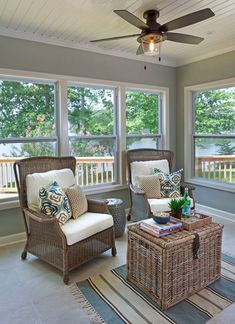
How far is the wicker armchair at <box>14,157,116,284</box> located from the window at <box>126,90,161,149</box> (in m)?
1.77

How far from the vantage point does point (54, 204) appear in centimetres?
264

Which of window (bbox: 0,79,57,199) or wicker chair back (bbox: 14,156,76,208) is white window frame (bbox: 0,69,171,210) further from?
wicker chair back (bbox: 14,156,76,208)

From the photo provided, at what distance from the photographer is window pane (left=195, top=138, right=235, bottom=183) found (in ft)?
13.6

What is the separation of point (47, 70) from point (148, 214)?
234 centimetres

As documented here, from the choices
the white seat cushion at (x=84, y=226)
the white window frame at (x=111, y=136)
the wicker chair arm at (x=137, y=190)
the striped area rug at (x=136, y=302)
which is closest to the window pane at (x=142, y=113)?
the white window frame at (x=111, y=136)

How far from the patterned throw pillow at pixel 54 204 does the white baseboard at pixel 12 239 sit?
1.03 metres

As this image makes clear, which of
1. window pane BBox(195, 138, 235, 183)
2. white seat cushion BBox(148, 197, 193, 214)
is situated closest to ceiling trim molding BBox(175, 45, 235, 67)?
window pane BBox(195, 138, 235, 183)

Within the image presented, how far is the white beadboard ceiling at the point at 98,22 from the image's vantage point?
260 centimetres

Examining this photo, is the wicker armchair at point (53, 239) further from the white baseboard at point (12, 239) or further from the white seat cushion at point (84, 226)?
the white baseboard at point (12, 239)

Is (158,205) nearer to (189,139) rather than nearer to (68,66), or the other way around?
(189,139)

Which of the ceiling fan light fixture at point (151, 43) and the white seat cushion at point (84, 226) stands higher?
the ceiling fan light fixture at point (151, 43)

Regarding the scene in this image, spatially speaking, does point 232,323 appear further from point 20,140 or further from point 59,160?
point 20,140

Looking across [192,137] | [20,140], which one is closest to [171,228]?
[20,140]

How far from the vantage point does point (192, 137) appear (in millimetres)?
4750
